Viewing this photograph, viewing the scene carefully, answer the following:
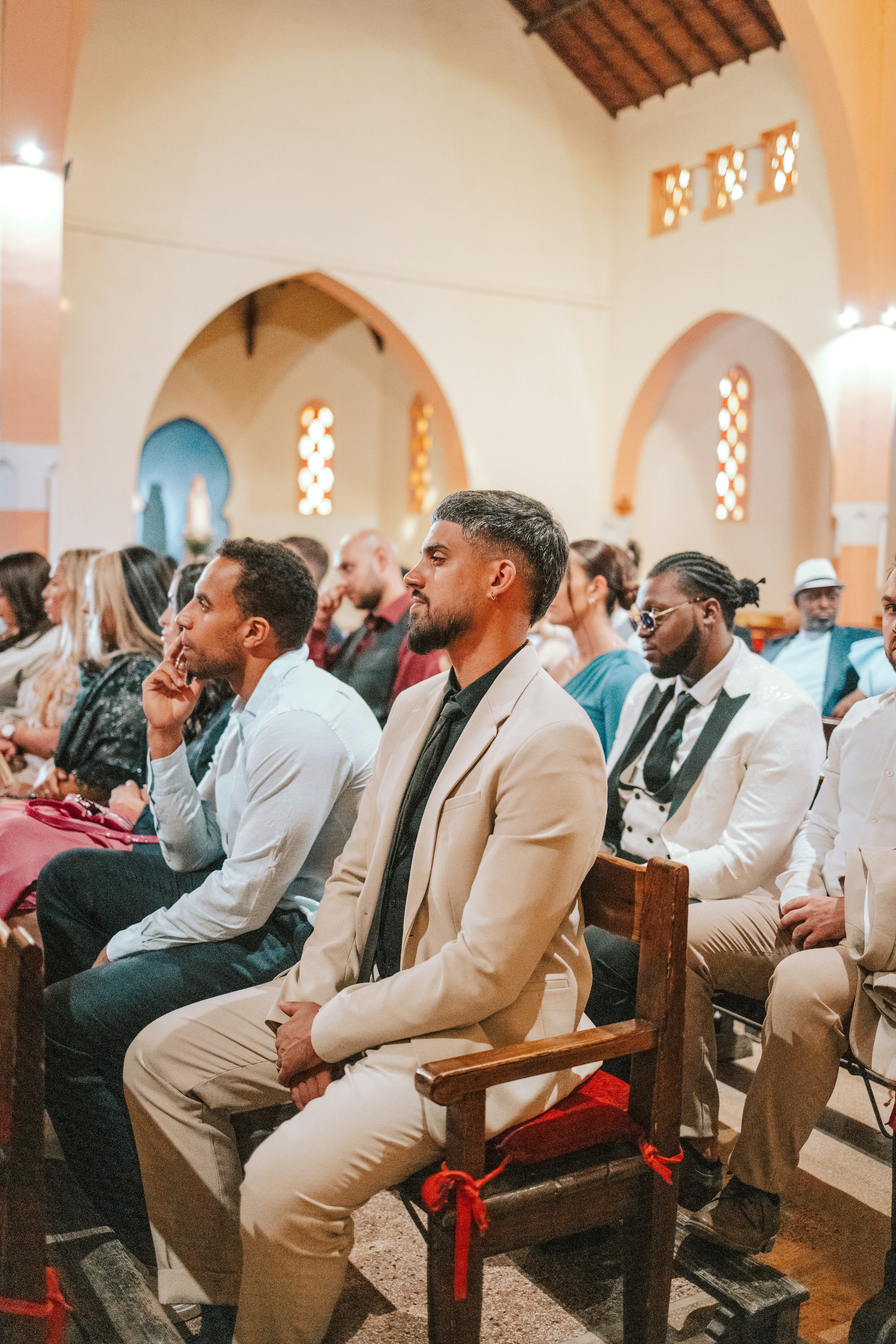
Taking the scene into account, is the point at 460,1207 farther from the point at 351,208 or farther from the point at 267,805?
the point at 351,208

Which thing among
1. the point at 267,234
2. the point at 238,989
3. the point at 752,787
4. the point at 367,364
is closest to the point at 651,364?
the point at 267,234

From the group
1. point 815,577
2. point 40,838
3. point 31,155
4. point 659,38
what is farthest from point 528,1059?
point 659,38

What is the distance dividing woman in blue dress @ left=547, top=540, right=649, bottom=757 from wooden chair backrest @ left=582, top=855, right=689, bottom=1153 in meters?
1.91

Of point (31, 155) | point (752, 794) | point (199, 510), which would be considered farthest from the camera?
point (199, 510)

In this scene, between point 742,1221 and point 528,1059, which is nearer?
point 528,1059

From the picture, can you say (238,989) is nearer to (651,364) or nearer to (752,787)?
(752,787)

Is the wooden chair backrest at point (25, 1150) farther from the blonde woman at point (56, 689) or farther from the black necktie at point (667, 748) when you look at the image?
the blonde woman at point (56, 689)

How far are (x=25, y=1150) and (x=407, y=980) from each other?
1.94ft

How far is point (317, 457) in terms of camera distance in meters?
16.5

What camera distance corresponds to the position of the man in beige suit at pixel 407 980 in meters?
1.79

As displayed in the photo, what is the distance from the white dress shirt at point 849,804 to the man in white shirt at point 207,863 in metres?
1.02

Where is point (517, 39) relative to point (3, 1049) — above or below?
above

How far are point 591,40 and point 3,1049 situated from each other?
1273cm

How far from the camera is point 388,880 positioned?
2.08 meters
